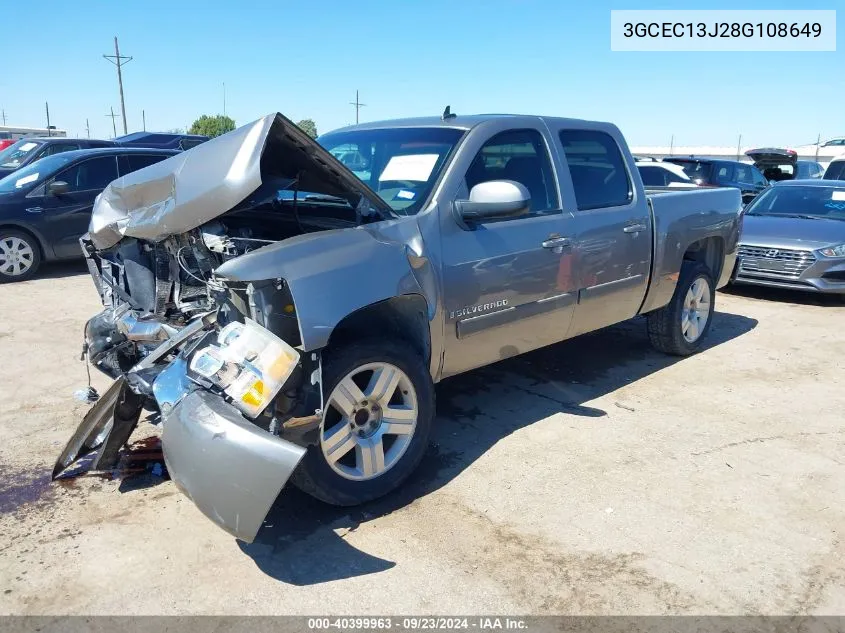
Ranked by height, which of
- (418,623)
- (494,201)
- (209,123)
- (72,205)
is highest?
(209,123)

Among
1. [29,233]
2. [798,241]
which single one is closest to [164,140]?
[29,233]

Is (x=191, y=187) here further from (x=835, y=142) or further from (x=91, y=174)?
(x=835, y=142)

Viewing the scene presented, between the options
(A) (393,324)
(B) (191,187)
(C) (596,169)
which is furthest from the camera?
(C) (596,169)

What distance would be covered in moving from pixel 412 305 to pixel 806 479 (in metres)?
2.41

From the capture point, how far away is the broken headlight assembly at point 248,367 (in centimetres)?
277

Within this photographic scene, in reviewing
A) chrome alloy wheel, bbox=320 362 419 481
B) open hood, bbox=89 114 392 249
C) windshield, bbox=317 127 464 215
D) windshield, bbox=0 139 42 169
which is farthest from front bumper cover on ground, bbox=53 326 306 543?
windshield, bbox=0 139 42 169

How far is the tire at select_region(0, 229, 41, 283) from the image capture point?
8500 millimetres

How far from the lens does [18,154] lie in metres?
13.8

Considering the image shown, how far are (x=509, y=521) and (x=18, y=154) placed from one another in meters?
14.4

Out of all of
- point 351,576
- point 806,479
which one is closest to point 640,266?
point 806,479

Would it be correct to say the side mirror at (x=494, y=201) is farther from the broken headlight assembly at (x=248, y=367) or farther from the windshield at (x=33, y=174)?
the windshield at (x=33, y=174)

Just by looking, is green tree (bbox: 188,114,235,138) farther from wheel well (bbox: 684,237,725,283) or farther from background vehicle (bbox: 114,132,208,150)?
wheel well (bbox: 684,237,725,283)

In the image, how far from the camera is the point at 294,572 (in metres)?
2.86

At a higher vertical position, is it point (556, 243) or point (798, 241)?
point (556, 243)
